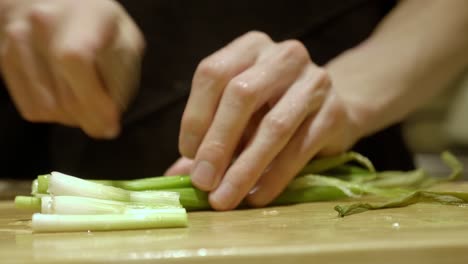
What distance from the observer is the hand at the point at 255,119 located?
0.90 metres

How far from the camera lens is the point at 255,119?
988mm

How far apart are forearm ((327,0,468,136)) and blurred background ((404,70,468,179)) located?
5.43 ft

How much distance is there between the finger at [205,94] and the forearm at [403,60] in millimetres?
292

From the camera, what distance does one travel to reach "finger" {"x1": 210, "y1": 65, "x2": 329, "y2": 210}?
0.89 m

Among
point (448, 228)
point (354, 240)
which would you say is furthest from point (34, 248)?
point (448, 228)

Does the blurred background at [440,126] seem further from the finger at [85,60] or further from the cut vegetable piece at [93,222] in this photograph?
the cut vegetable piece at [93,222]

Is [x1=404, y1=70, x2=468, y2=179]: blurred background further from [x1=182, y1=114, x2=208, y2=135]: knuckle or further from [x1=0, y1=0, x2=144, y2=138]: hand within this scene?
[x1=182, y1=114, x2=208, y2=135]: knuckle

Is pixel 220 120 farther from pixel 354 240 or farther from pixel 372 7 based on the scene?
pixel 372 7

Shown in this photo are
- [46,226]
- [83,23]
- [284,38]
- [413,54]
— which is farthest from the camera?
[284,38]

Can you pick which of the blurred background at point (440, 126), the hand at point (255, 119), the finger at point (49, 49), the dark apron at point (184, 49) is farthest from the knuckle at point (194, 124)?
the blurred background at point (440, 126)

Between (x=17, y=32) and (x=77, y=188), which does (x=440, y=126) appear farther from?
(x=77, y=188)

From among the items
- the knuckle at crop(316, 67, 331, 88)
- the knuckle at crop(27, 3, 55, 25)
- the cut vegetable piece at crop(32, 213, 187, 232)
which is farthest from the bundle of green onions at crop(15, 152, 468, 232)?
the knuckle at crop(27, 3, 55, 25)

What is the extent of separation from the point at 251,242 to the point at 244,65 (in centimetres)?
42

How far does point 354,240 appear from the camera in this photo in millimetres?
585
